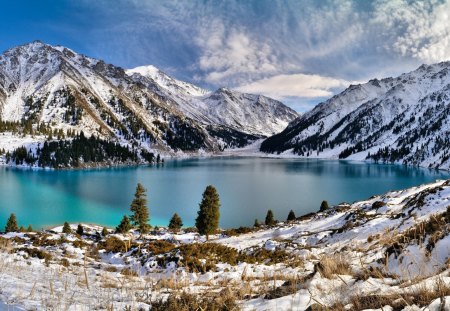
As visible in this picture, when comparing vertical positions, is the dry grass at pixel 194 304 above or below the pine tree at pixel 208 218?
above

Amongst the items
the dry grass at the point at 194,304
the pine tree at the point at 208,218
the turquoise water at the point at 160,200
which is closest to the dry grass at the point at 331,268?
the dry grass at the point at 194,304

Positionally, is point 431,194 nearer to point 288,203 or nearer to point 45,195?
point 288,203

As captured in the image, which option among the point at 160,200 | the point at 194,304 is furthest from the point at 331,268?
the point at 160,200

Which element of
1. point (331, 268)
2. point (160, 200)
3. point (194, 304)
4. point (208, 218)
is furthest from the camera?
point (160, 200)

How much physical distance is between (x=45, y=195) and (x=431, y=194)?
9369cm

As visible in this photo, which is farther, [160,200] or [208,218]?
[160,200]

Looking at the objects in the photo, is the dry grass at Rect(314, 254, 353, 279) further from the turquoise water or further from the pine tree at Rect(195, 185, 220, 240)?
the turquoise water

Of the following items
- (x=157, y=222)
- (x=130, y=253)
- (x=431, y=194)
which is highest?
(x=431, y=194)

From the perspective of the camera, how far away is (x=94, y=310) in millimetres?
4820

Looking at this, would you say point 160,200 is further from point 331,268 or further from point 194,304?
point 194,304

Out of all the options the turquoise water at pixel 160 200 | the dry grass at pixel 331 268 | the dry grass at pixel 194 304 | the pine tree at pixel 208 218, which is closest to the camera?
the dry grass at pixel 194 304

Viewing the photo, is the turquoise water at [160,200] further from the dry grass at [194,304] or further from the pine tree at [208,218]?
the dry grass at [194,304]

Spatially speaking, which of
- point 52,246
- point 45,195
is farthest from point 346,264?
point 45,195

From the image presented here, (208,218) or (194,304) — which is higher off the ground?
(194,304)
